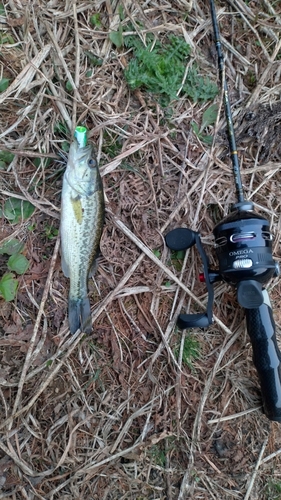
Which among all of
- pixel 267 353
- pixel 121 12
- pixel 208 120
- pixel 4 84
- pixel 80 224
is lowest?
pixel 267 353

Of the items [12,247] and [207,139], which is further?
[207,139]

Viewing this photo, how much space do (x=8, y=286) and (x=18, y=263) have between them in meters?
0.15

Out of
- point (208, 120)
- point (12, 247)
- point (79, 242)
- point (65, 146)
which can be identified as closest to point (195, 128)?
point (208, 120)

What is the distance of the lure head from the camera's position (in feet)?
8.26

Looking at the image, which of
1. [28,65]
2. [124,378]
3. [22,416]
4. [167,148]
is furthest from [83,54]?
→ [22,416]

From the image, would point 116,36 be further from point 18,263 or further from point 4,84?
point 18,263

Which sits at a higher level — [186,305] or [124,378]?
[186,305]

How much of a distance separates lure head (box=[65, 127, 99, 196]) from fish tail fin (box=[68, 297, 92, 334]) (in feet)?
2.20

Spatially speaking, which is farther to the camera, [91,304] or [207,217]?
[207,217]

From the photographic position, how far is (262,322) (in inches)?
106

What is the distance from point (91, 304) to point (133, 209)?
0.68 metres

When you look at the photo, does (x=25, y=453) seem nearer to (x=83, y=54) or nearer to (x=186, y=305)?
(x=186, y=305)

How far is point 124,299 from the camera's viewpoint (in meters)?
2.84

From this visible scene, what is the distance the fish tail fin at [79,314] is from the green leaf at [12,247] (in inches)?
18.4
